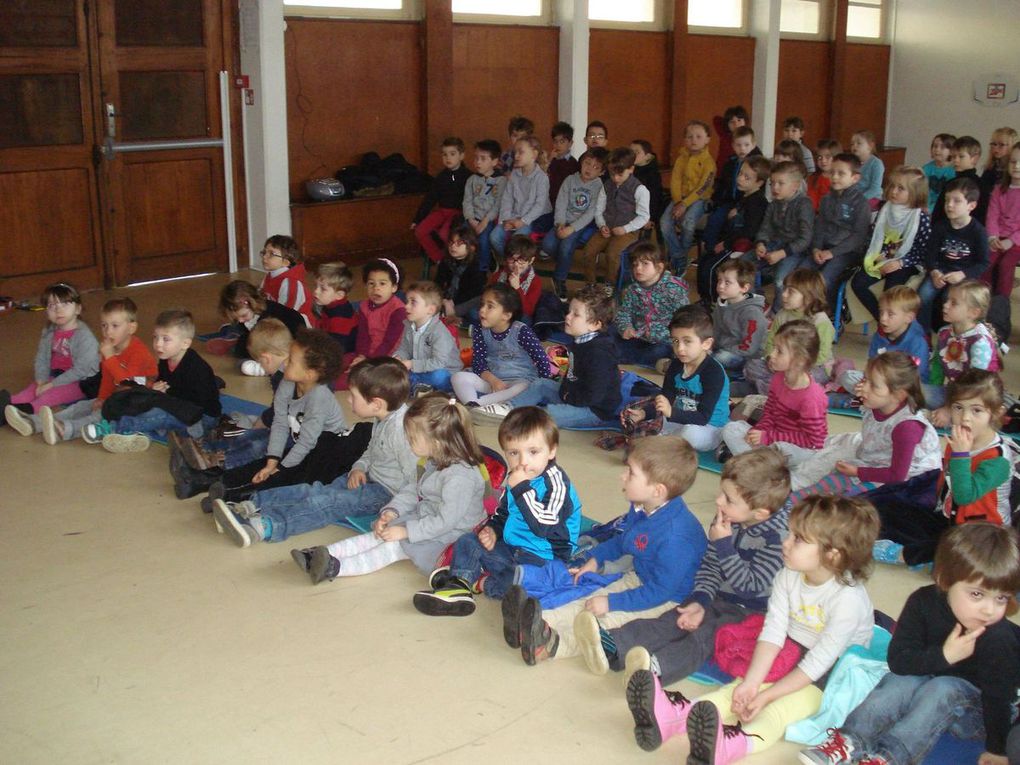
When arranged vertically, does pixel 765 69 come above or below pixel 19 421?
above

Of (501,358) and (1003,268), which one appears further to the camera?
(1003,268)

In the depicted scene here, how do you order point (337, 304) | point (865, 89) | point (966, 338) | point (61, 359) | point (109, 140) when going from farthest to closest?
point (865, 89) → point (109, 140) → point (337, 304) → point (61, 359) → point (966, 338)

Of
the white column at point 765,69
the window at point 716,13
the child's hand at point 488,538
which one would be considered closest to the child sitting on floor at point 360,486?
the child's hand at point 488,538

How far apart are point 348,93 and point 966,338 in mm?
5821

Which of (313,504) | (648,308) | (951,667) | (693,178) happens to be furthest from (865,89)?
(951,667)

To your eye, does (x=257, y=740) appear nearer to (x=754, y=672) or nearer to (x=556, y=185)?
(x=754, y=672)

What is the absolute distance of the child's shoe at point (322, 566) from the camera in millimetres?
3859

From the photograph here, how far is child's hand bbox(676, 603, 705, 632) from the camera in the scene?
3.33 m

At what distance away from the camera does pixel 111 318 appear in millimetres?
5449

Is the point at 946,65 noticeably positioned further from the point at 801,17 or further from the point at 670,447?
the point at 670,447

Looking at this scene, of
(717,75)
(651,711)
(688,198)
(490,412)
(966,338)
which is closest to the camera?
(651,711)

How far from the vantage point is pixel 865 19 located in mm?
14352

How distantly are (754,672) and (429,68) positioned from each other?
774cm

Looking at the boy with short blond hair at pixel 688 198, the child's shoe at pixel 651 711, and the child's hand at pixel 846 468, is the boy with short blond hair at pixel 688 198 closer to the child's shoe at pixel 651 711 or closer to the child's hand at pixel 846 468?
the child's hand at pixel 846 468
